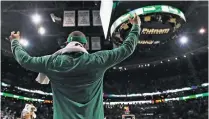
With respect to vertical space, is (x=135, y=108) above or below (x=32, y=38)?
below

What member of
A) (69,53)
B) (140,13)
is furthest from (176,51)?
(69,53)

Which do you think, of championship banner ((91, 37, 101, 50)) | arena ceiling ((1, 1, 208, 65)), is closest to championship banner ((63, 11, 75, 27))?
arena ceiling ((1, 1, 208, 65))

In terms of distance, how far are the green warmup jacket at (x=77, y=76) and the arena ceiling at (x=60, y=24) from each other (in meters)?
5.64

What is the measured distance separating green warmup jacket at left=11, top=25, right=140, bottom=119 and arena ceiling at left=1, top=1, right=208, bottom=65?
5.64m

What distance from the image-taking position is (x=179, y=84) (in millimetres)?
23625

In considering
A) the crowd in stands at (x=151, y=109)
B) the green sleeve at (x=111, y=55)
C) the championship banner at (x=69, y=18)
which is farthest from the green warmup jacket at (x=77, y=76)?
the crowd in stands at (x=151, y=109)

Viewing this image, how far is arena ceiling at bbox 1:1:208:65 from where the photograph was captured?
8203mm

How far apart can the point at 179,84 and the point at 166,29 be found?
57.1 ft

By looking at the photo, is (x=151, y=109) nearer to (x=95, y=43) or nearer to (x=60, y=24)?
(x=60, y=24)

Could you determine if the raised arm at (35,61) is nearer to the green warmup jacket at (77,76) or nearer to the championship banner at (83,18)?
the green warmup jacket at (77,76)

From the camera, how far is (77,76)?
130 cm

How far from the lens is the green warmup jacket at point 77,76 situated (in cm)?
127

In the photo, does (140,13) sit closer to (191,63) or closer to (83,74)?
(83,74)

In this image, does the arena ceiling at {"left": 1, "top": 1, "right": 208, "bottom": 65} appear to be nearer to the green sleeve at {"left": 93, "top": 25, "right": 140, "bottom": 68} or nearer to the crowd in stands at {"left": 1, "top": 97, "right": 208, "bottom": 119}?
the green sleeve at {"left": 93, "top": 25, "right": 140, "bottom": 68}
